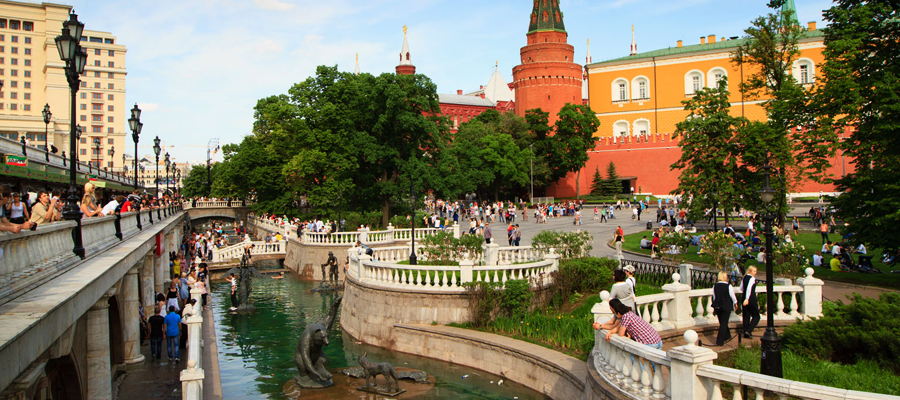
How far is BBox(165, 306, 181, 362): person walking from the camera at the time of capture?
1417cm

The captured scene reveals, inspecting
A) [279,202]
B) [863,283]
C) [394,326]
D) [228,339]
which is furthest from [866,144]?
[279,202]

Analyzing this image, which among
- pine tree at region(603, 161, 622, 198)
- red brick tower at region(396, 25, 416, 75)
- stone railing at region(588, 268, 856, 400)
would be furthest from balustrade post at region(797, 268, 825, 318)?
red brick tower at region(396, 25, 416, 75)

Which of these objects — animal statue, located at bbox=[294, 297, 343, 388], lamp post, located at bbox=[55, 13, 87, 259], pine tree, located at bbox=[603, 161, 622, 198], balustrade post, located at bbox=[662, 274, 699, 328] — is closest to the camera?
lamp post, located at bbox=[55, 13, 87, 259]

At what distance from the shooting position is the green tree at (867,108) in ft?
55.1

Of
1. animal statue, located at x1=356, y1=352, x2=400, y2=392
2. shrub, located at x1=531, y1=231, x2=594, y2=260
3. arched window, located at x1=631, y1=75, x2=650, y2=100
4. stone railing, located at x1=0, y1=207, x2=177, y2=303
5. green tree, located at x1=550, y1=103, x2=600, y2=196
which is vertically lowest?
animal statue, located at x1=356, y1=352, x2=400, y2=392

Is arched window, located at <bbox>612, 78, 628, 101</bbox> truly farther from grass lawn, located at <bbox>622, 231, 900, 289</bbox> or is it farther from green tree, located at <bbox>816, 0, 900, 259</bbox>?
green tree, located at <bbox>816, 0, 900, 259</bbox>

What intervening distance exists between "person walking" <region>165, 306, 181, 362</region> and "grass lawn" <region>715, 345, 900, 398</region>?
11530 mm

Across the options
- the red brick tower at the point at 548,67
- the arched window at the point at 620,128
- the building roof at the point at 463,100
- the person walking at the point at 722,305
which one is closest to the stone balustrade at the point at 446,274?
the person walking at the point at 722,305

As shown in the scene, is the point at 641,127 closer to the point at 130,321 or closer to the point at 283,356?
the point at 283,356

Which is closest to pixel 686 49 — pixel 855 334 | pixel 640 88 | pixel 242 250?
pixel 640 88

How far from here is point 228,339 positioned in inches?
786

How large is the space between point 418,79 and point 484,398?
29137mm

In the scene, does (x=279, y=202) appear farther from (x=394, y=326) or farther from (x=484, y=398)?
(x=484, y=398)

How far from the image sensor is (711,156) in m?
26.9
